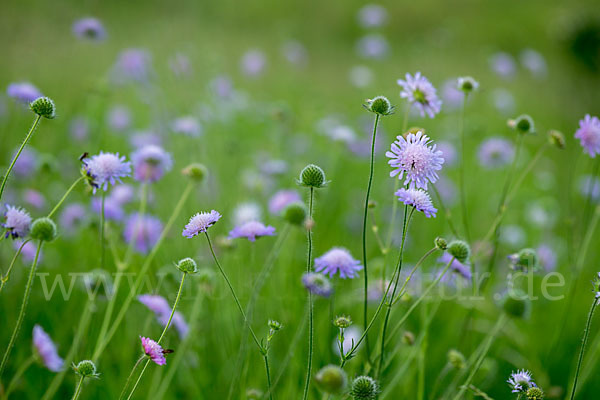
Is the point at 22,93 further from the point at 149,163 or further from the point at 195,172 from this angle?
the point at 195,172

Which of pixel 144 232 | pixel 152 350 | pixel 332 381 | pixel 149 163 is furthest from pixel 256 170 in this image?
pixel 332 381

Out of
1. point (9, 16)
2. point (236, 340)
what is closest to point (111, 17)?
point (9, 16)

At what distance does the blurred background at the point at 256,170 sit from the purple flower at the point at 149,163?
0.30 metres

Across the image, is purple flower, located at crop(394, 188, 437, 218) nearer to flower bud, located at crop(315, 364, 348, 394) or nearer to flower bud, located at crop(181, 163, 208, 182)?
flower bud, located at crop(315, 364, 348, 394)

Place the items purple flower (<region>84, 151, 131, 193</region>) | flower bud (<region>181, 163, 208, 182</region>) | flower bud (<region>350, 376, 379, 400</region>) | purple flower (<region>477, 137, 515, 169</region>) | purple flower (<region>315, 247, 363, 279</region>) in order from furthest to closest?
purple flower (<region>477, 137, 515, 169</region>) → flower bud (<region>181, 163, 208, 182</region>) → purple flower (<region>315, 247, 363, 279</region>) → purple flower (<region>84, 151, 131, 193</region>) → flower bud (<region>350, 376, 379, 400</region>)

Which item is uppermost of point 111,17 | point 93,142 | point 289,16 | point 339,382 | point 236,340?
point 289,16

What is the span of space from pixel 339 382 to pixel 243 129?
3982 millimetres

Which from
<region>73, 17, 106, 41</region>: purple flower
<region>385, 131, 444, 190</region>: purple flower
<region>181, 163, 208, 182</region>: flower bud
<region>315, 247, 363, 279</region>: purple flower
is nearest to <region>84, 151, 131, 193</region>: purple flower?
<region>181, 163, 208, 182</region>: flower bud

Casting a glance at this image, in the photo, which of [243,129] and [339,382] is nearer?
[339,382]

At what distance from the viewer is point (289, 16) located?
10.1 m

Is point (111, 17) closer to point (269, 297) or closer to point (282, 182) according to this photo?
point (282, 182)

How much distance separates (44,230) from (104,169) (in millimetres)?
270

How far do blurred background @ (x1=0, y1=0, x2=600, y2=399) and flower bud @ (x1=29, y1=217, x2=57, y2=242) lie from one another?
0.54m

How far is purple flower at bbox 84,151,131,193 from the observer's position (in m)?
1.32
